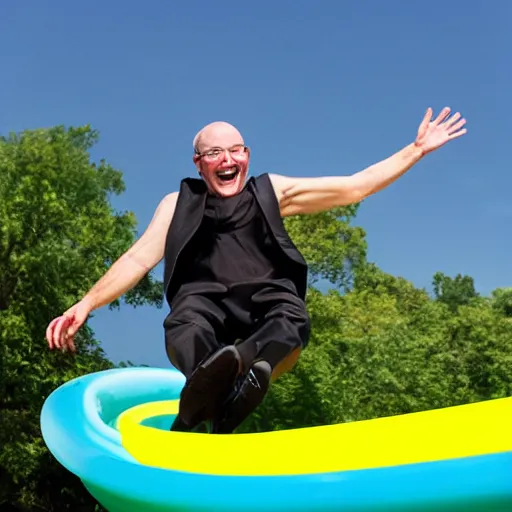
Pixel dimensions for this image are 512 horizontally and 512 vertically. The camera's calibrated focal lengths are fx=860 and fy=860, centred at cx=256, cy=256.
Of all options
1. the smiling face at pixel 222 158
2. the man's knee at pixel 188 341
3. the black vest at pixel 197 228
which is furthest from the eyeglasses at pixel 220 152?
the man's knee at pixel 188 341

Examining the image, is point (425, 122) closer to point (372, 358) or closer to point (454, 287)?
point (372, 358)

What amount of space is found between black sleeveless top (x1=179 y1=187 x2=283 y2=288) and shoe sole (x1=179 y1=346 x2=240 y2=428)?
2.33 ft

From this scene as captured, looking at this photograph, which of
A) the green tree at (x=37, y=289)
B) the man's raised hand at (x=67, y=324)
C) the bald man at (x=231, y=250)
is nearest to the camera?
the bald man at (x=231, y=250)

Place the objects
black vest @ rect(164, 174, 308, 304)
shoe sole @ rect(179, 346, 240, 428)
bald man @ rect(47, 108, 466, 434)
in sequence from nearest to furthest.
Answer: shoe sole @ rect(179, 346, 240, 428), bald man @ rect(47, 108, 466, 434), black vest @ rect(164, 174, 308, 304)

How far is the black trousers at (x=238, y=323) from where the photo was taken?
3767 millimetres

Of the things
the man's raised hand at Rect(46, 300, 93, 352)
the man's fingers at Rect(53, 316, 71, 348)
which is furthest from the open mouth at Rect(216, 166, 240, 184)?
the man's fingers at Rect(53, 316, 71, 348)

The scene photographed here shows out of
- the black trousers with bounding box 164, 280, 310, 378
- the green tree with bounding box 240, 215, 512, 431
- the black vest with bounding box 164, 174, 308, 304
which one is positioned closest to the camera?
the black trousers with bounding box 164, 280, 310, 378

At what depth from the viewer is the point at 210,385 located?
346 cm

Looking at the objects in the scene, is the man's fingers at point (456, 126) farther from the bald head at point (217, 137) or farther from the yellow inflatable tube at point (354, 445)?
the yellow inflatable tube at point (354, 445)

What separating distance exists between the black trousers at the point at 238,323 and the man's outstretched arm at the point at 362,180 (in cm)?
46

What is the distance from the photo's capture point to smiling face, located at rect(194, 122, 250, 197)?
4160 mm

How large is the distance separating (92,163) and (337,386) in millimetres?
7932

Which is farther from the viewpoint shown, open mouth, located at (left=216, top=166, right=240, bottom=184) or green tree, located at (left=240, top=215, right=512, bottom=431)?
green tree, located at (left=240, top=215, right=512, bottom=431)

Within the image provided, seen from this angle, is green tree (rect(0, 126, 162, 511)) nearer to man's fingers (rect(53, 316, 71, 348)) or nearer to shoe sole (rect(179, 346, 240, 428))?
man's fingers (rect(53, 316, 71, 348))
